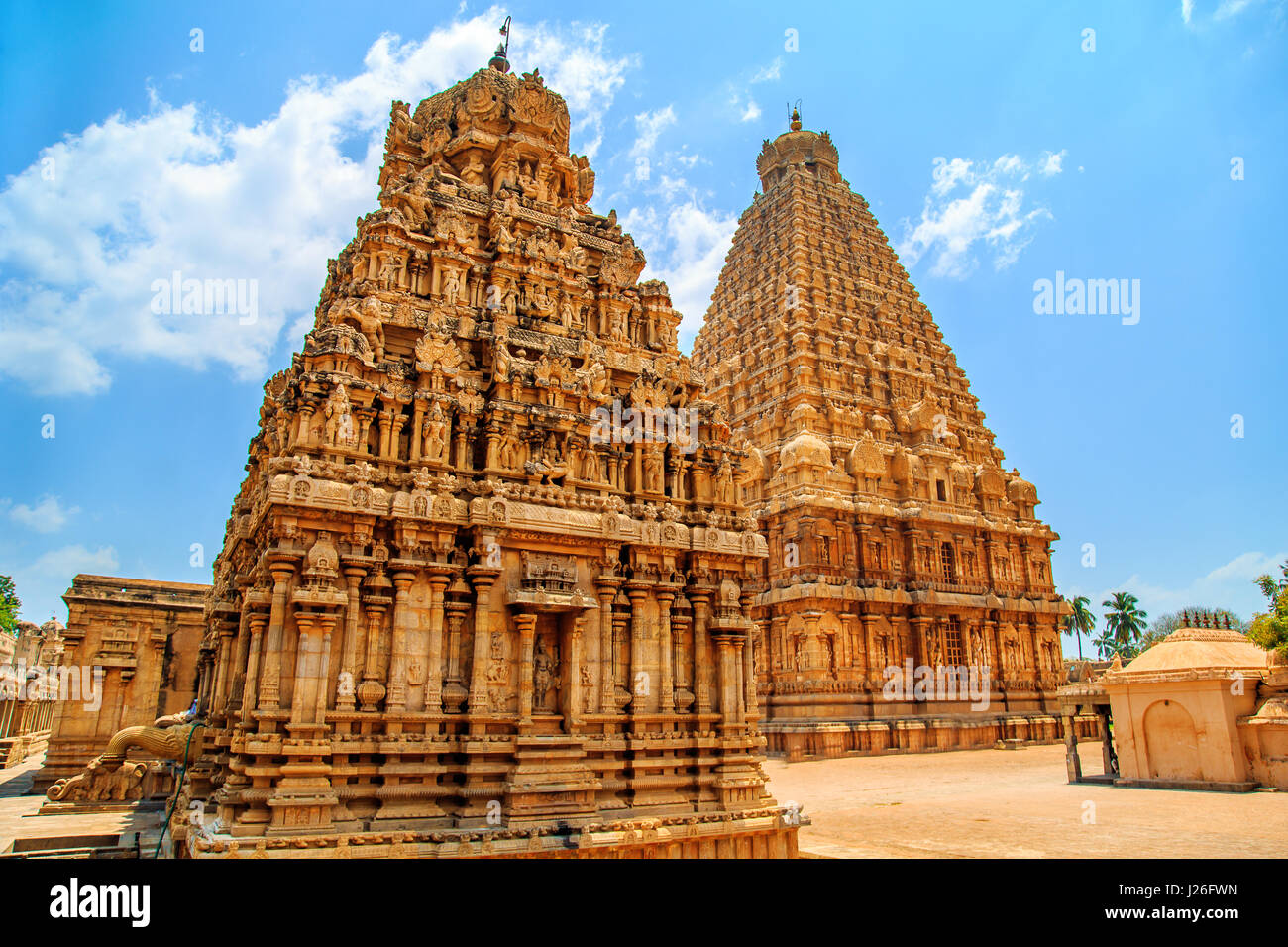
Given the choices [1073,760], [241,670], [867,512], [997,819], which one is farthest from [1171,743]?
[241,670]

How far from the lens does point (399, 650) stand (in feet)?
37.4

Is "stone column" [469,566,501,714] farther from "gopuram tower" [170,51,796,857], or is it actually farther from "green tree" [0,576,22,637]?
"green tree" [0,576,22,637]

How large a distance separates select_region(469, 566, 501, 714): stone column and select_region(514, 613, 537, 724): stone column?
493 mm

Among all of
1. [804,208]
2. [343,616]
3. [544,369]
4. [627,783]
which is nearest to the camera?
[343,616]

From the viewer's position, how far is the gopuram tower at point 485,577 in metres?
10.7

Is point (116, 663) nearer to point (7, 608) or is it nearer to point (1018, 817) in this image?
point (1018, 817)

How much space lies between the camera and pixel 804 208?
45688mm

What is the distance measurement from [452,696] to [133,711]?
18113 mm

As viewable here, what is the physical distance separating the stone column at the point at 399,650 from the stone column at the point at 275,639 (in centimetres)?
143

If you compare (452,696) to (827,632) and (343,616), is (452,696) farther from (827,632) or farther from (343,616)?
(827,632)

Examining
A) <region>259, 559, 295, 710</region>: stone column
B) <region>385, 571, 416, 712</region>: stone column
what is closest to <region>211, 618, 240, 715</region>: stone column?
<region>259, 559, 295, 710</region>: stone column

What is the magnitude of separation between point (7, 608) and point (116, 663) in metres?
37.7

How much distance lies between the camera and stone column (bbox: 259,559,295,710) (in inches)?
412
